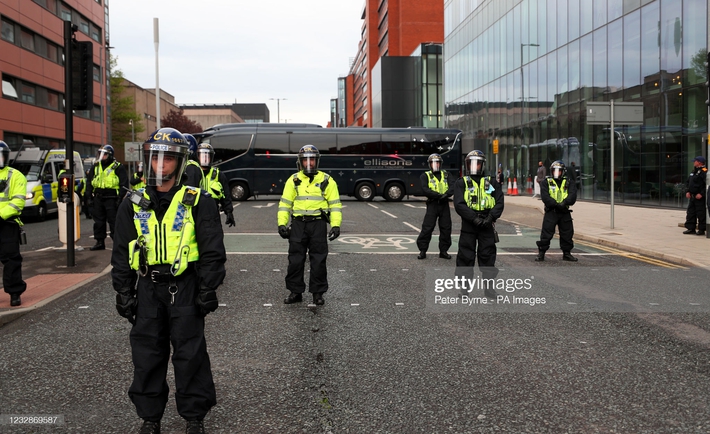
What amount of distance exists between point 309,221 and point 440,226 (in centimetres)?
474

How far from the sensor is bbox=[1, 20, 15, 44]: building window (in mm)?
33719

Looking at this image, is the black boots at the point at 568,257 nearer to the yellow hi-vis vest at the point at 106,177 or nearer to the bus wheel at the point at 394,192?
the yellow hi-vis vest at the point at 106,177

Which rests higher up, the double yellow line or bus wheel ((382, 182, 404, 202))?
bus wheel ((382, 182, 404, 202))

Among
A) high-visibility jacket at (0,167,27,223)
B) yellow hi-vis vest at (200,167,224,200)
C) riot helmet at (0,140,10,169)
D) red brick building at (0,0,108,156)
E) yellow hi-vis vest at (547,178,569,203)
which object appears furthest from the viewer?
red brick building at (0,0,108,156)

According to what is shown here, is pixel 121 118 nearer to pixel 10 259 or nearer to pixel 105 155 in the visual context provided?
pixel 105 155

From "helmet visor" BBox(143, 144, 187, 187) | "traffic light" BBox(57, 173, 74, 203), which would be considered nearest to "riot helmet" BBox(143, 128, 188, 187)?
"helmet visor" BBox(143, 144, 187, 187)

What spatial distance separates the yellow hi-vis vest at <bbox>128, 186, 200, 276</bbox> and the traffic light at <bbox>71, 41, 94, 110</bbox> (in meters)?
6.65

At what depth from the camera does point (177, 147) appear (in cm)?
370

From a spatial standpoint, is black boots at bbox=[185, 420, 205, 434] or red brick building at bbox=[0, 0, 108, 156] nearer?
black boots at bbox=[185, 420, 205, 434]

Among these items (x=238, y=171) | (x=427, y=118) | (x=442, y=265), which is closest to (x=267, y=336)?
(x=442, y=265)

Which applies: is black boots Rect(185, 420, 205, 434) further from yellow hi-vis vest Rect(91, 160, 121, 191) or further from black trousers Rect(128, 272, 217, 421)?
yellow hi-vis vest Rect(91, 160, 121, 191)

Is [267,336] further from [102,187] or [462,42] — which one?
[462,42]

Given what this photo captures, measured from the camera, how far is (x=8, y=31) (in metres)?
34.3

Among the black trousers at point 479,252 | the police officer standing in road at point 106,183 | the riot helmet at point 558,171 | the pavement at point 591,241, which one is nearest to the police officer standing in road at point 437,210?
the riot helmet at point 558,171
